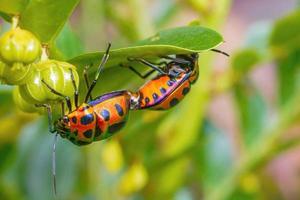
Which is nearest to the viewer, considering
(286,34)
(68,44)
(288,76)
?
(68,44)

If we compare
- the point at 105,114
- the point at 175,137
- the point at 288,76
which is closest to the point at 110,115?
the point at 105,114

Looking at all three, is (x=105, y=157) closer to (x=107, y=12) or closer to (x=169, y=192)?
(x=169, y=192)

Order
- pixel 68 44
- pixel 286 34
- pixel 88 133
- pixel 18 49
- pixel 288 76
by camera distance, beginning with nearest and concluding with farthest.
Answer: pixel 18 49
pixel 88 133
pixel 68 44
pixel 286 34
pixel 288 76

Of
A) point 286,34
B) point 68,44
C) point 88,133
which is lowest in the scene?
point 88,133

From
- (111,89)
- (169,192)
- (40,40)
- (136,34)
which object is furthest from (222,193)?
(40,40)

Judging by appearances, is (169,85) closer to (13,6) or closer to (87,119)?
(87,119)

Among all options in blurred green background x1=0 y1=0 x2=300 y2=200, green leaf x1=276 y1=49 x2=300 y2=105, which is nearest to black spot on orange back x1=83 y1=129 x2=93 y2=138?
blurred green background x1=0 y1=0 x2=300 y2=200
